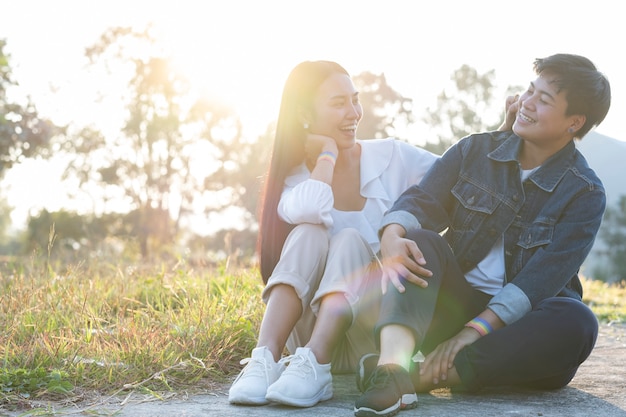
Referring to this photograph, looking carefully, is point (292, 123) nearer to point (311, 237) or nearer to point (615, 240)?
point (311, 237)

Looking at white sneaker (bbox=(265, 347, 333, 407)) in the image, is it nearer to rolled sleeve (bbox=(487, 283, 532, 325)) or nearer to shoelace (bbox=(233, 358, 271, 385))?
shoelace (bbox=(233, 358, 271, 385))

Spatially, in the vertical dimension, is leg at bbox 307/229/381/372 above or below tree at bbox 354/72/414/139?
below

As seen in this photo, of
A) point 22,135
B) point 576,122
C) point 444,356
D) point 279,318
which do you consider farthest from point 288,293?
point 22,135

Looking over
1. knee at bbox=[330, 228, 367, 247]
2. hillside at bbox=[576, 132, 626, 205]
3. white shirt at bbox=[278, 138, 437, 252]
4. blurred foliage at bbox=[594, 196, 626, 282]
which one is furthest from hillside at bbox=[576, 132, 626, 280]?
blurred foliage at bbox=[594, 196, 626, 282]

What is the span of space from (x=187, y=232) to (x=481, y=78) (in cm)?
1156

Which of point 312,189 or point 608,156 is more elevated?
point 608,156

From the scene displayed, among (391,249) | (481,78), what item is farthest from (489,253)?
(481,78)

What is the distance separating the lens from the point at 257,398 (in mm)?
2688

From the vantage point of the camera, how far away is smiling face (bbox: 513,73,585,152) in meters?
3.04

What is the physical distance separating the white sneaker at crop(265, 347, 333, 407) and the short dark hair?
1.45 meters

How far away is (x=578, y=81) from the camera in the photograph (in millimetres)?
3039

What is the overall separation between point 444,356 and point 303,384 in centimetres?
55

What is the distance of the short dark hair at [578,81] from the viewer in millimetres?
3033

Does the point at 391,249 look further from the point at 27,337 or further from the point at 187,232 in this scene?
the point at 187,232
